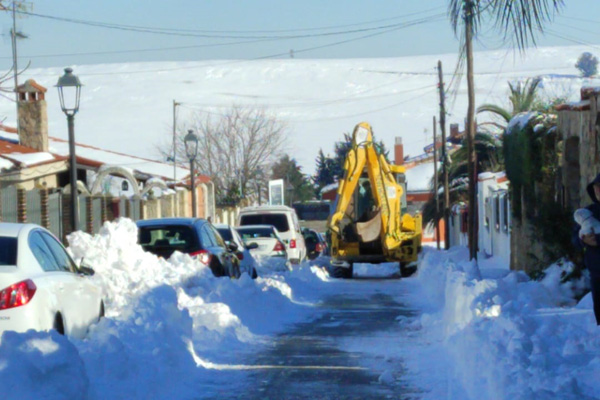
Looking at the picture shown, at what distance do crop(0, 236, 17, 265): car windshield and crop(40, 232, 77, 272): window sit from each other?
0.99 meters

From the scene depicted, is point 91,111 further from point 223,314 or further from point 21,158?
point 223,314

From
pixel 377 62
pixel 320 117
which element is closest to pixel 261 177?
pixel 320 117

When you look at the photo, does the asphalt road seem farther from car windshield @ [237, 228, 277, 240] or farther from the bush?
the bush

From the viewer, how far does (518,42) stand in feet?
22.3

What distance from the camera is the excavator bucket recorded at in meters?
28.0

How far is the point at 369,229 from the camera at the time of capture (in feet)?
92.1

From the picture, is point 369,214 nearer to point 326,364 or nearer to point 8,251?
point 326,364

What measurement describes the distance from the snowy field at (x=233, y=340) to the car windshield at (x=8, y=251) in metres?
0.89

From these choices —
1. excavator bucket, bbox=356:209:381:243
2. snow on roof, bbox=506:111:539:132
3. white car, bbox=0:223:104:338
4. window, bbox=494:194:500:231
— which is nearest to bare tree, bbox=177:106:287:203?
window, bbox=494:194:500:231

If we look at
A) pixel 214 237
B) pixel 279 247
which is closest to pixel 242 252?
pixel 214 237

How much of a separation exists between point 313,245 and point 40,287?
3384 centimetres

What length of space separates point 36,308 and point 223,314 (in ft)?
16.1

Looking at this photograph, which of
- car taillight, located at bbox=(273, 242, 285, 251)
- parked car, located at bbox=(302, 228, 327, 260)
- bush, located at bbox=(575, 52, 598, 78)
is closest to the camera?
car taillight, located at bbox=(273, 242, 285, 251)

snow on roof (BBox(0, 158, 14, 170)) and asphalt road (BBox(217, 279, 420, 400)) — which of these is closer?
asphalt road (BBox(217, 279, 420, 400))
